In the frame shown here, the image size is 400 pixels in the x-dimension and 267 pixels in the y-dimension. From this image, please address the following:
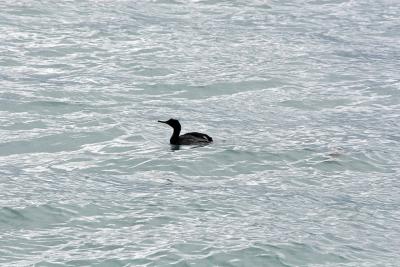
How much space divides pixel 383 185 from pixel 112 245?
5.63 m

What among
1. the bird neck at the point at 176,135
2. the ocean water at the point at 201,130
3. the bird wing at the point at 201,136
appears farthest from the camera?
the bird neck at the point at 176,135

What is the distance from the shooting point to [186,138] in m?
22.2

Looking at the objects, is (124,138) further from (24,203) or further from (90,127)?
(24,203)

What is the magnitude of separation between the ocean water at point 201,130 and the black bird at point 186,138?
323 mm

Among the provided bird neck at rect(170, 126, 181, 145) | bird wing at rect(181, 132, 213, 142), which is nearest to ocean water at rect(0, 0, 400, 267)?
bird neck at rect(170, 126, 181, 145)

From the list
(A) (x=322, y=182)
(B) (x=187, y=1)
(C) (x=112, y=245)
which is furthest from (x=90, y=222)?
(B) (x=187, y=1)

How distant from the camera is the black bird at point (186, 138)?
869 inches

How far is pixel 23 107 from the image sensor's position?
24625 mm

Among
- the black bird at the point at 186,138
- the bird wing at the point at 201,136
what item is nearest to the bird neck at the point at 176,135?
the black bird at the point at 186,138

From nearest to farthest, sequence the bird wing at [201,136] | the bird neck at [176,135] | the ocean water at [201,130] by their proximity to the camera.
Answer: the ocean water at [201,130] → the bird wing at [201,136] → the bird neck at [176,135]

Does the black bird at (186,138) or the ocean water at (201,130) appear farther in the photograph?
the black bird at (186,138)

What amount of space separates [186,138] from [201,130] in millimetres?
1533

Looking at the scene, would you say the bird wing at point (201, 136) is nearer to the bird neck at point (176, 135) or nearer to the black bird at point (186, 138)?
the black bird at point (186, 138)

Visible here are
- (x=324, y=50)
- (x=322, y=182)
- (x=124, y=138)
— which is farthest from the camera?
(x=324, y=50)
